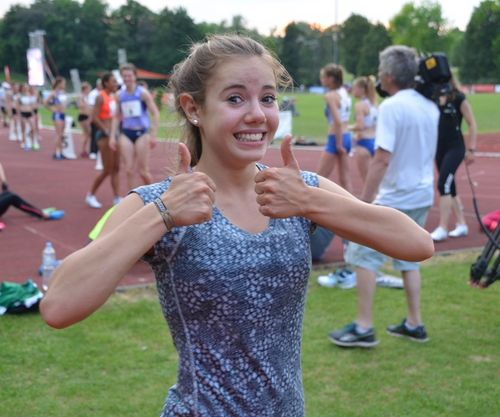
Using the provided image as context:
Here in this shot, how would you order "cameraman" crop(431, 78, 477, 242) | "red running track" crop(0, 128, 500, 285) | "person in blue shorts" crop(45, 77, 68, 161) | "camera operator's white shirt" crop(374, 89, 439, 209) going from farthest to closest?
"person in blue shorts" crop(45, 77, 68, 161) < "cameraman" crop(431, 78, 477, 242) < "red running track" crop(0, 128, 500, 285) < "camera operator's white shirt" crop(374, 89, 439, 209)

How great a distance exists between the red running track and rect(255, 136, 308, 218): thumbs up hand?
48 cm

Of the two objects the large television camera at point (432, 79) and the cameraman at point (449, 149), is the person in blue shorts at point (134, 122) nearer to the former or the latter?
the cameraman at point (449, 149)

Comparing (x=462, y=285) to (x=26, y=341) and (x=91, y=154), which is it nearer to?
(x=26, y=341)

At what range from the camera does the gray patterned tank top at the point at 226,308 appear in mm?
1878

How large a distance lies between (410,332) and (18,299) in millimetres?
3196

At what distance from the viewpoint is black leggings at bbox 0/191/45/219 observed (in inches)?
377

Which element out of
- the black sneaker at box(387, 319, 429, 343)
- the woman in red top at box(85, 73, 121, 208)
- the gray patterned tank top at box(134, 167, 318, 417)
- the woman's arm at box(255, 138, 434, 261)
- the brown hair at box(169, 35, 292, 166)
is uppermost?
the brown hair at box(169, 35, 292, 166)

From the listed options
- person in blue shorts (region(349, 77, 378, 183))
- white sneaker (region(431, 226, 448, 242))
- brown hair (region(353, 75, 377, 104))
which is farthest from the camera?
brown hair (region(353, 75, 377, 104))

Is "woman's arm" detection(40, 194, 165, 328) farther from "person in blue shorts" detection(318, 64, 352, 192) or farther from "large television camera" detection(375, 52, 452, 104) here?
"person in blue shorts" detection(318, 64, 352, 192)

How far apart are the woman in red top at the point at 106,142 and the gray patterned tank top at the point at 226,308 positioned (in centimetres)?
860

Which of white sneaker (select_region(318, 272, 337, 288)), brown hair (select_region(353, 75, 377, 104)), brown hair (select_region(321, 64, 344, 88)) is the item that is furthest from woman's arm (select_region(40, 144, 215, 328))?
brown hair (select_region(353, 75, 377, 104))

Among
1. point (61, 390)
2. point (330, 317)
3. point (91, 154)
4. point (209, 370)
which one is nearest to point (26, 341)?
point (61, 390)

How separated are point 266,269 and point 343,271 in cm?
484

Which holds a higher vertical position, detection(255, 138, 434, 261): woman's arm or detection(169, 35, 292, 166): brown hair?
detection(169, 35, 292, 166): brown hair
